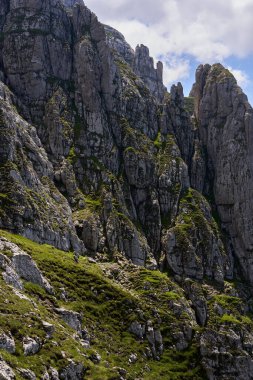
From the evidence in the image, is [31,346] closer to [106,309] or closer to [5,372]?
[5,372]

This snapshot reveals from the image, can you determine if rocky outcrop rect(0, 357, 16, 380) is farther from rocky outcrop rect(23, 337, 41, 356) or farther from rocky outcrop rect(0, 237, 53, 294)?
rocky outcrop rect(0, 237, 53, 294)

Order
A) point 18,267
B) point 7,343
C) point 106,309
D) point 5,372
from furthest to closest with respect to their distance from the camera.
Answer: point 106,309 < point 18,267 < point 7,343 < point 5,372

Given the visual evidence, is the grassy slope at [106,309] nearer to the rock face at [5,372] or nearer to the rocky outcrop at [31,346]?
the rocky outcrop at [31,346]

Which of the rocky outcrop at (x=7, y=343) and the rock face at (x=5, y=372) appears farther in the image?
the rocky outcrop at (x=7, y=343)

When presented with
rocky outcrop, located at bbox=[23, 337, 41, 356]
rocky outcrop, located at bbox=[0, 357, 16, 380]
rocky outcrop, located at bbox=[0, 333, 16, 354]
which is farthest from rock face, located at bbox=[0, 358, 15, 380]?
rocky outcrop, located at bbox=[23, 337, 41, 356]

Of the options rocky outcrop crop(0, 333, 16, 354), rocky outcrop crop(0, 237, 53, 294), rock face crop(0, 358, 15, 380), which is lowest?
rock face crop(0, 358, 15, 380)

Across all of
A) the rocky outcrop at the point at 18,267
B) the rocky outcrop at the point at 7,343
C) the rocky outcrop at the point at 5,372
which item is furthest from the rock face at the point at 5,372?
the rocky outcrop at the point at 18,267

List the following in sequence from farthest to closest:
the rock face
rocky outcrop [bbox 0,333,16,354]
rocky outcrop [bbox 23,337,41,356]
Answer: rocky outcrop [bbox 23,337,41,356]
rocky outcrop [bbox 0,333,16,354]
the rock face

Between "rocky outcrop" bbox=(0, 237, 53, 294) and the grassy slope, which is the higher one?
"rocky outcrop" bbox=(0, 237, 53, 294)

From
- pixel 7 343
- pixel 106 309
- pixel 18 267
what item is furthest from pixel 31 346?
pixel 106 309

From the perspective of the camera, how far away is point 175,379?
441ft

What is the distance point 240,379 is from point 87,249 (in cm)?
7146

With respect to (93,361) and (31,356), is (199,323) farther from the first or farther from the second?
(31,356)

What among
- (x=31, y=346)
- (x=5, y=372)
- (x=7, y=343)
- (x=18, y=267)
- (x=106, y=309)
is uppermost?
(x=18, y=267)
